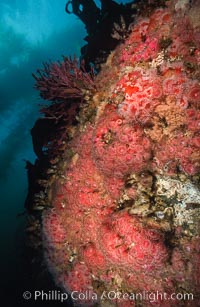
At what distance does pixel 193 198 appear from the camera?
2.77 metres

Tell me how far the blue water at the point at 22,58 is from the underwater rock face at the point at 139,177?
1918 cm

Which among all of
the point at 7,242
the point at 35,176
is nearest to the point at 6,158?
the point at 7,242

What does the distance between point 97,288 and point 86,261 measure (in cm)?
39

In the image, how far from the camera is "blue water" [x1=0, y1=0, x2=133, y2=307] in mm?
33406

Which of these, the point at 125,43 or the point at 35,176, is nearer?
the point at 125,43

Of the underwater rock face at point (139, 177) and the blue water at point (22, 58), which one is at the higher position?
the blue water at point (22, 58)

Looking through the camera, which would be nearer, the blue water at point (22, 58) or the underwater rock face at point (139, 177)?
the underwater rock face at point (139, 177)

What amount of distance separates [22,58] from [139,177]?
37078mm

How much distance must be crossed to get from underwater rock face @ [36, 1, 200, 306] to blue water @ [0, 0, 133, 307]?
19179 millimetres

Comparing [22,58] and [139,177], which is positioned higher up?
[22,58]

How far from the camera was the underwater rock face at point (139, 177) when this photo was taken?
110 inches

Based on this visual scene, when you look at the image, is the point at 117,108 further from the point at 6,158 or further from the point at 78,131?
the point at 6,158

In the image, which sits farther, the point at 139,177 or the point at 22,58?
the point at 22,58

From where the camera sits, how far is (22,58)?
116ft
